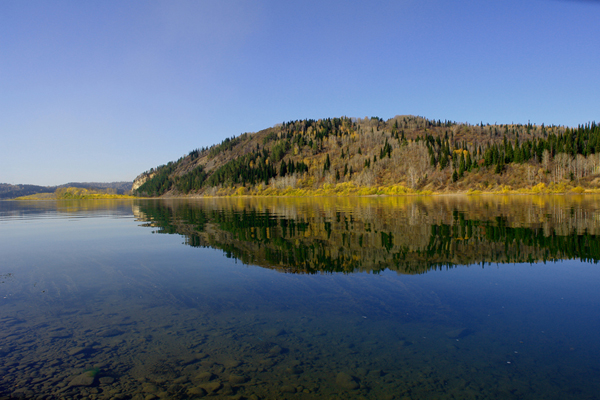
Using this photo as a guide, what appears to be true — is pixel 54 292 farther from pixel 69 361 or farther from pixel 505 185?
pixel 505 185

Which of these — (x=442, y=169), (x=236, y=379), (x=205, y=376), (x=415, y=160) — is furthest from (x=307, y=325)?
(x=415, y=160)

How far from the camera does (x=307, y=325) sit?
6.79m

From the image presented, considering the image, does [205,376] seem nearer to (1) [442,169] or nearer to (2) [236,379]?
(2) [236,379]

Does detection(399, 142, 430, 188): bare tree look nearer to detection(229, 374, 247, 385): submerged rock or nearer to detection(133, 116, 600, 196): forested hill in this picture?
detection(133, 116, 600, 196): forested hill

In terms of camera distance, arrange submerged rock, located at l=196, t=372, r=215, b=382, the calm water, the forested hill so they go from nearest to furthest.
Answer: the calm water < submerged rock, located at l=196, t=372, r=215, b=382 < the forested hill

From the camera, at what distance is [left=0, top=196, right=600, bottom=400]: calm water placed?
4789 millimetres

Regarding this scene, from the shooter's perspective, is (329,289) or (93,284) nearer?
(329,289)

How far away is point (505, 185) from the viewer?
354 ft

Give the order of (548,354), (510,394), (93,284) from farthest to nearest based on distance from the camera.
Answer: (93,284), (548,354), (510,394)

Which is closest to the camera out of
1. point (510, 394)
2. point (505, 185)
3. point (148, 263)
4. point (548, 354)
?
point (510, 394)

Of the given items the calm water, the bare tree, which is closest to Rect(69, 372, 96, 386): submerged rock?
the calm water

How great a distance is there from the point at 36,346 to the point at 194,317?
9.18ft

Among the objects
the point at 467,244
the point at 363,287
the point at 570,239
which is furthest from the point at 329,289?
the point at 570,239

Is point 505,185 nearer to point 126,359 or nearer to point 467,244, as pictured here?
point 467,244
